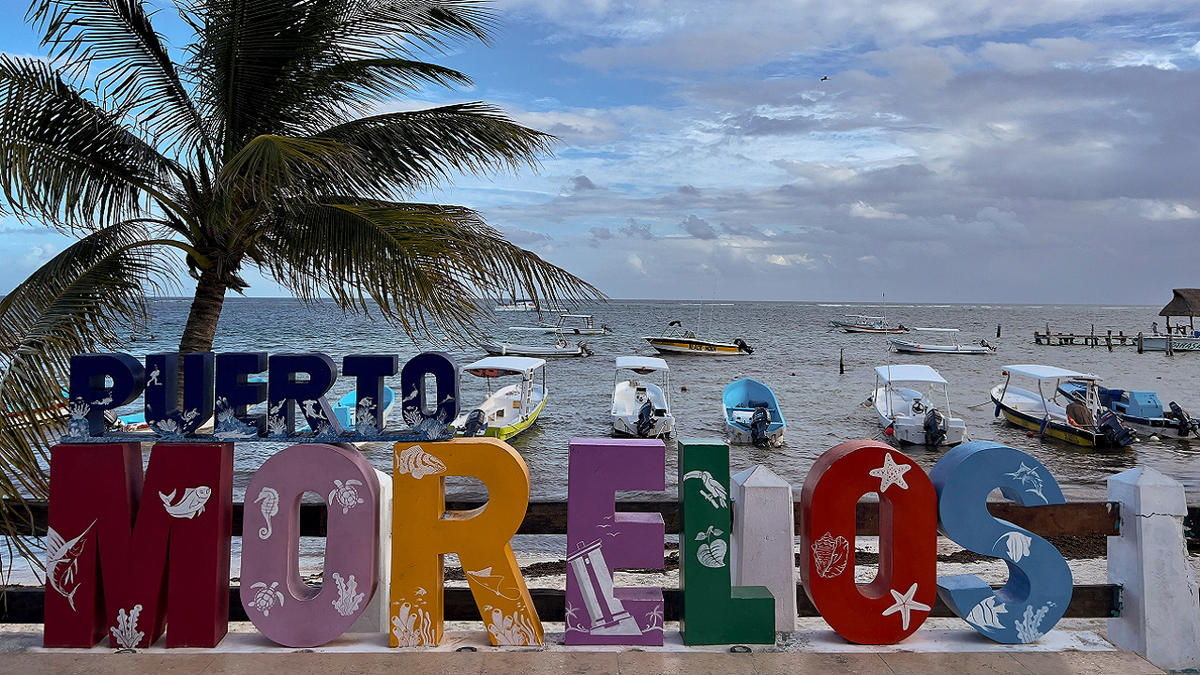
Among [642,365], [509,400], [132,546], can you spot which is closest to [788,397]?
[642,365]

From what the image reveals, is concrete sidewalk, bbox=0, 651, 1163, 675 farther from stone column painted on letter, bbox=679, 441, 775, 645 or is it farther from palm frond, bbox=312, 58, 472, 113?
palm frond, bbox=312, 58, 472, 113

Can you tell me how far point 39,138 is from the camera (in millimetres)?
6031

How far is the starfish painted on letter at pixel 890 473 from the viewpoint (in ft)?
13.6

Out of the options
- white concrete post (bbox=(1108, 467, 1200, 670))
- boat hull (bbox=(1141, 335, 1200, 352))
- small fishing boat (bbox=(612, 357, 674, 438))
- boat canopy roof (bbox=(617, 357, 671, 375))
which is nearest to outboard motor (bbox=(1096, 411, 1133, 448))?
small fishing boat (bbox=(612, 357, 674, 438))

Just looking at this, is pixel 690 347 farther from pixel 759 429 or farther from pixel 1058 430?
pixel 1058 430

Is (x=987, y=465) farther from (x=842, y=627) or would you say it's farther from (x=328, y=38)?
(x=328, y=38)

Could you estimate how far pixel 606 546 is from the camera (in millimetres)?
4066

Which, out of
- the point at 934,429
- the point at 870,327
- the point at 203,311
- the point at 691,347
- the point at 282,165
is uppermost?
the point at 870,327

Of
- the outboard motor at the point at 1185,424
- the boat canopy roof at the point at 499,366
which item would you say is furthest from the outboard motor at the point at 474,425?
the outboard motor at the point at 1185,424

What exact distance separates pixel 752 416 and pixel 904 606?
73.0 feet

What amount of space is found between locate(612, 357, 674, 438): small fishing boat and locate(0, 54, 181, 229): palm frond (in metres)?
19.1

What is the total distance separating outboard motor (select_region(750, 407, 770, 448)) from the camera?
2481 cm

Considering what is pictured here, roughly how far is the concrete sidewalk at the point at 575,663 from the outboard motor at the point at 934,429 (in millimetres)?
22283

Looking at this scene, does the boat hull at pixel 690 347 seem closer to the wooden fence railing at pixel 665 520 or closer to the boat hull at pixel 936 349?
the boat hull at pixel 936 349
